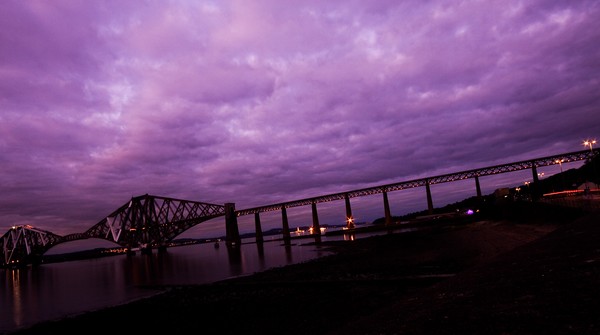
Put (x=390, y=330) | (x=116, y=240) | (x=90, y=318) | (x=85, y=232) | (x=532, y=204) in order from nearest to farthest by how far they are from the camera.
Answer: (x=390, y=330)
(x=90, y=318)
(x=532, y=204)
(x=116, y=240)
(x=85, y=232)

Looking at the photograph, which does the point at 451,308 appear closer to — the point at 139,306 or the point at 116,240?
the point at 139,306

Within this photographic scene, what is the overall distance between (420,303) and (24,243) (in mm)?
232080

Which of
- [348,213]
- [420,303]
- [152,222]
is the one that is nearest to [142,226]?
[152,222]

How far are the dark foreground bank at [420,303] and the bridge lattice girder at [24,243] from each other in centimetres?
20540

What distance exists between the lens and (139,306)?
20.2 metres

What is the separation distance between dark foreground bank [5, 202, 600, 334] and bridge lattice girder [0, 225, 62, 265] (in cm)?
20540

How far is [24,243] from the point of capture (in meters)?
185

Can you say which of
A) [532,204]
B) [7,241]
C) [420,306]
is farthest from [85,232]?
[420,306]

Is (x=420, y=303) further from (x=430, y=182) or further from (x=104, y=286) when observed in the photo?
(x=430, y=182)

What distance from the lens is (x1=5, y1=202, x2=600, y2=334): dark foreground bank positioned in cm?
340

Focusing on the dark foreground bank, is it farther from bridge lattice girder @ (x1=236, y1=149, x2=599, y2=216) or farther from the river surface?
bridge lattice girder @ (x1=236, y1=149, x2=599, y2=216)

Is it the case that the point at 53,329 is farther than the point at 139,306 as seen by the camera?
No

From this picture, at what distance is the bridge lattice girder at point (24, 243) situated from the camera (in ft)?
592

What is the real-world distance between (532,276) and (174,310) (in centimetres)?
1638
